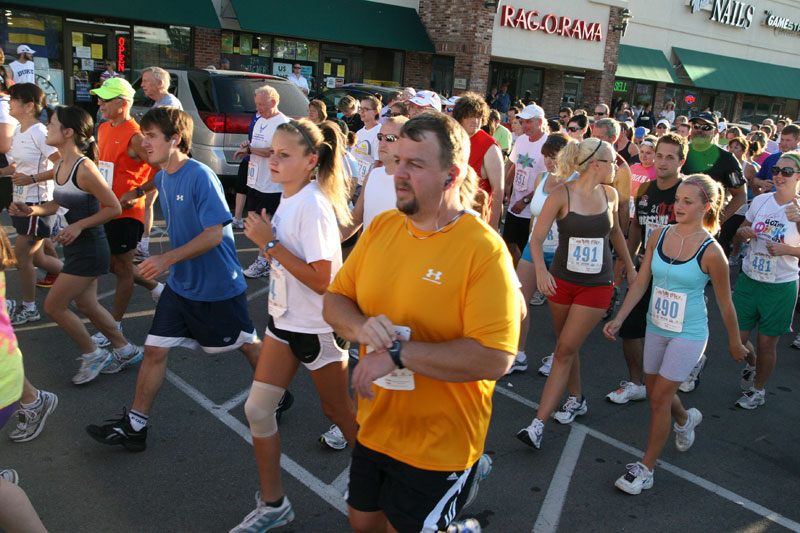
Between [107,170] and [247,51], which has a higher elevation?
[247,51]

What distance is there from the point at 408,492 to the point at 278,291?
50.1 inches

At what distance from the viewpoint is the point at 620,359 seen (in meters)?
6.10

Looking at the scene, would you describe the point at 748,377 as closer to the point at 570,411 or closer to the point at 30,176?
the point at 570,411

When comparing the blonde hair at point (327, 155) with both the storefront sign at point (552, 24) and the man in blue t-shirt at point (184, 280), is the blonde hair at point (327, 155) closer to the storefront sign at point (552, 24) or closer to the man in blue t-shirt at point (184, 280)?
the man in blue t-shirt at point (184, 280)

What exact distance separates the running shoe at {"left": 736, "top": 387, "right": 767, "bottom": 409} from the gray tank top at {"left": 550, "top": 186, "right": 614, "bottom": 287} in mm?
1815

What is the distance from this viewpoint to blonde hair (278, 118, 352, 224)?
10.9ft

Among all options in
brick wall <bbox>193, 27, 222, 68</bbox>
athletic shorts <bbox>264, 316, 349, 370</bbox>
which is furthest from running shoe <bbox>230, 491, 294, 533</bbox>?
brick wall <bbox>193, 27, 222, 68</bbox>

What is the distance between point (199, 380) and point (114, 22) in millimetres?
14543

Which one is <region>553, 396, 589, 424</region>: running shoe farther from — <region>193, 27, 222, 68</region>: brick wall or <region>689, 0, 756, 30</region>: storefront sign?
<region>689, 0, 756, 30</region>: storefront sign

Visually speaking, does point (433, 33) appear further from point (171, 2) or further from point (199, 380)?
point (199, 380)

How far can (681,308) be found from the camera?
3.87 m

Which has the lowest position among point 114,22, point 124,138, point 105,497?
point 105,497

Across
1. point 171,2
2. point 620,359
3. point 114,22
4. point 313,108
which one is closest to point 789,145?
point 620,359

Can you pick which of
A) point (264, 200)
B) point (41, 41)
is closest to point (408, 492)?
A: point (264, 200)
